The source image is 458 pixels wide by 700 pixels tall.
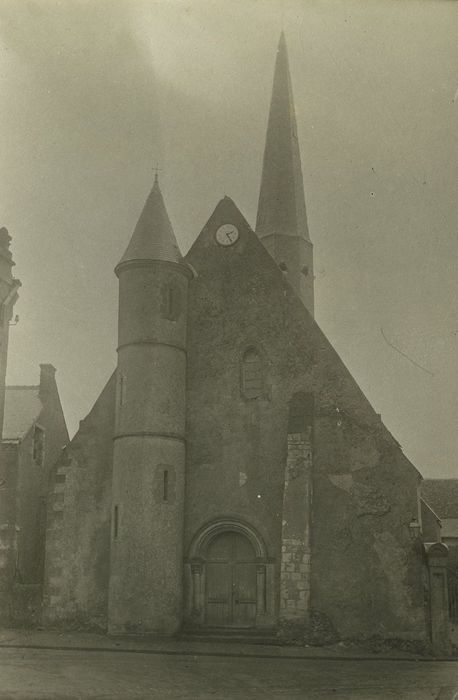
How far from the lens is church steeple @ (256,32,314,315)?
112 feet

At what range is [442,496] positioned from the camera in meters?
53.4

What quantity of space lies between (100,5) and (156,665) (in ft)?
44.6

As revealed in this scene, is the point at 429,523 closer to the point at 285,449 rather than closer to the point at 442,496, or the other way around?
the point at 285,449

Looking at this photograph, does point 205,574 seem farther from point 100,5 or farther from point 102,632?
point 100,5

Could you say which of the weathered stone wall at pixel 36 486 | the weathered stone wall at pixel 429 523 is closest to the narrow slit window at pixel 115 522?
the weathered stone wall at pixel 36 486

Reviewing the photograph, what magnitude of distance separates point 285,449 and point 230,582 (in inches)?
163

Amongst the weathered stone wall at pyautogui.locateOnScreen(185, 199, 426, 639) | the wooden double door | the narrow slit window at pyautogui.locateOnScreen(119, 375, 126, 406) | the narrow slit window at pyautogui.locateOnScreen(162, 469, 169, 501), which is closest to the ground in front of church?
the wooden double door

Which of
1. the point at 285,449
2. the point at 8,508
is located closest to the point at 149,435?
the point at 285,449

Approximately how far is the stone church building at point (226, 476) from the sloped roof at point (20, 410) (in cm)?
694

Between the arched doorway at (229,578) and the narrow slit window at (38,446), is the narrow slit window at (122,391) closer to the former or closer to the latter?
the arched doorway at (229,578)

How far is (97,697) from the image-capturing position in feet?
43.3

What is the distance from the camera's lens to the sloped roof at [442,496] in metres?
51.1

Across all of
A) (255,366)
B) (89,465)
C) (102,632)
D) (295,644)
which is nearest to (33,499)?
(89,465)

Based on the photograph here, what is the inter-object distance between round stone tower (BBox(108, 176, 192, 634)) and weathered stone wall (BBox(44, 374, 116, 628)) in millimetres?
1043
